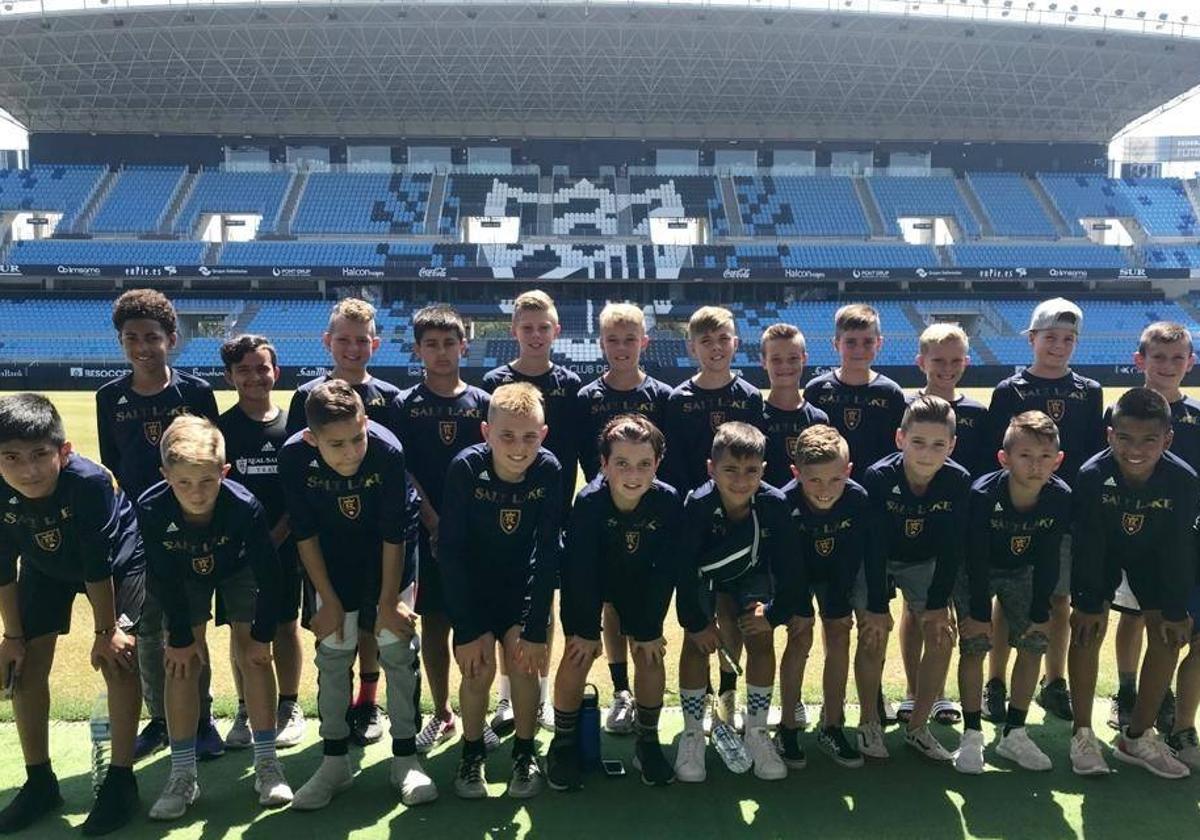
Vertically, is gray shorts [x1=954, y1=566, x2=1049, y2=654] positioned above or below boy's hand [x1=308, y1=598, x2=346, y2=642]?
below

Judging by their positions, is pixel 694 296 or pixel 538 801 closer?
pixel 538 801

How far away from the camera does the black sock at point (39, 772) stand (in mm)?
3621

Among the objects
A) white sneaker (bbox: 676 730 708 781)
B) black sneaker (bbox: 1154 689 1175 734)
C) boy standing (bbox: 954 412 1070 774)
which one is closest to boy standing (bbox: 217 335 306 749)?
white sneaker (bbox: 676 730 708 781)

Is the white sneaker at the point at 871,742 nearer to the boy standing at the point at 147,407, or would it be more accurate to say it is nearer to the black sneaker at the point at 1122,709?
the black sneaker at the point at 1122,709

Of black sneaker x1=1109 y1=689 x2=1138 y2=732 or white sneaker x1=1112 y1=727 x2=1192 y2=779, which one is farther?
black sneaker x1=1109 y1=689 x2=1138 y2=732

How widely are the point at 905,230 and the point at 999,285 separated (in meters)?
5.17

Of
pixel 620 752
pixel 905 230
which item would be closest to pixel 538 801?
pixel 620 752

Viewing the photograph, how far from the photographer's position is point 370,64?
32.3 metres

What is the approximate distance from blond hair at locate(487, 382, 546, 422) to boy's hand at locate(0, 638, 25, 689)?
2411 millimetres

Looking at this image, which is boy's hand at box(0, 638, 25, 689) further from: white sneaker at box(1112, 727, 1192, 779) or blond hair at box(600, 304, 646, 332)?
white sneaker at box(1112, 727, 1192, 779)

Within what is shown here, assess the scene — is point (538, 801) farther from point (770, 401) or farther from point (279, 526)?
point (770, 401)

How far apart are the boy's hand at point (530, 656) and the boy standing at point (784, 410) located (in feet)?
5.64

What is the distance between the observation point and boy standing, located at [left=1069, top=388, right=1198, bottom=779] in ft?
13.0

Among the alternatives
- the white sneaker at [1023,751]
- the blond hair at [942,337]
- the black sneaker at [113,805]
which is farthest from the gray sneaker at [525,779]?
the blond hair at [942,337]
